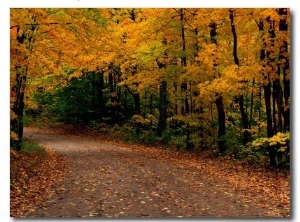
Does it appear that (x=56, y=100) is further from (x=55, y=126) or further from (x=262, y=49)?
(x=262, y=49)

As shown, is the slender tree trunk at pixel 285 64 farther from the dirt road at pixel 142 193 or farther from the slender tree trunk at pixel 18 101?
the slender tree trunk at pixel 18 101

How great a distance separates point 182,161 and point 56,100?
13.5 m

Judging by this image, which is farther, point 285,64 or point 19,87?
point 19,87

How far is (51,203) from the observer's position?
7.30 meters

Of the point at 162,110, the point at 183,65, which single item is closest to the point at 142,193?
the point at 183,65

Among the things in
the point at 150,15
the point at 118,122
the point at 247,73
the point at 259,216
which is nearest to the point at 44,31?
the point at 150,15

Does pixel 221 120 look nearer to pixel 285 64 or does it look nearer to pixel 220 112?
pixel 220 112

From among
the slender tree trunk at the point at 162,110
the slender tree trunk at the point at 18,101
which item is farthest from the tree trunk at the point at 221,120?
the slender tree trunk at the point at 18,101

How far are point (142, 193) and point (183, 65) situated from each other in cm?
748

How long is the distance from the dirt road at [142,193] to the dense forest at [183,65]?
69.5 inches

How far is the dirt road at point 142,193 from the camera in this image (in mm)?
7062

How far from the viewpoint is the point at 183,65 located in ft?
48.1

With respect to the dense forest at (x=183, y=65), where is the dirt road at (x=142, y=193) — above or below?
below

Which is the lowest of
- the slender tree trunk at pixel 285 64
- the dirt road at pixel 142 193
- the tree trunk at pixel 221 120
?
the dirt road at pixel 142 193
